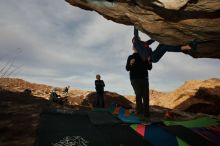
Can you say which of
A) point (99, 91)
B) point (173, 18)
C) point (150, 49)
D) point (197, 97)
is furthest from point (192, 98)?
point (173, 18)

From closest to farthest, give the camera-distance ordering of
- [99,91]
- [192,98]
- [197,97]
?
[99,91] → [197,97] → [192,98]

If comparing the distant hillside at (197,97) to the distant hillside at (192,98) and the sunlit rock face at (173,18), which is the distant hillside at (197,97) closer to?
the distant hillside at (192,98)

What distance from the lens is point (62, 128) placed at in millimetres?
6191

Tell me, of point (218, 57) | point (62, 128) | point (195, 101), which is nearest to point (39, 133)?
point (62, 128)

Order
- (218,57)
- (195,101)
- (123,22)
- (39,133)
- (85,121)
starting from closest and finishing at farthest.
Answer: (39,133), (85,121), (123,22), (218,57), (195,101)

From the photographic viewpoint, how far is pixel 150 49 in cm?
923

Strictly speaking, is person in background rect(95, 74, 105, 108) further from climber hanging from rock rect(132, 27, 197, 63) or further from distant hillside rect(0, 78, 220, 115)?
climber hanging from rock rect(132, 27, 197, 63)

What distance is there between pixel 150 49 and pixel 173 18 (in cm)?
241

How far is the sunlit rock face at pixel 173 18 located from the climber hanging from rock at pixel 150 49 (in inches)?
12.6

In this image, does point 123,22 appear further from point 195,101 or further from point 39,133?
point 195,101

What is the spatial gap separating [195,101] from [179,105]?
111 cm

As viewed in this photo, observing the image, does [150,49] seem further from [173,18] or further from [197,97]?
[197,97]

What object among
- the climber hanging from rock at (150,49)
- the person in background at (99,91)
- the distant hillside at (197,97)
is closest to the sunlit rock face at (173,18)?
the climber hanging from rock at (150,49)

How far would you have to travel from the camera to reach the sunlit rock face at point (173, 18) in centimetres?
589
